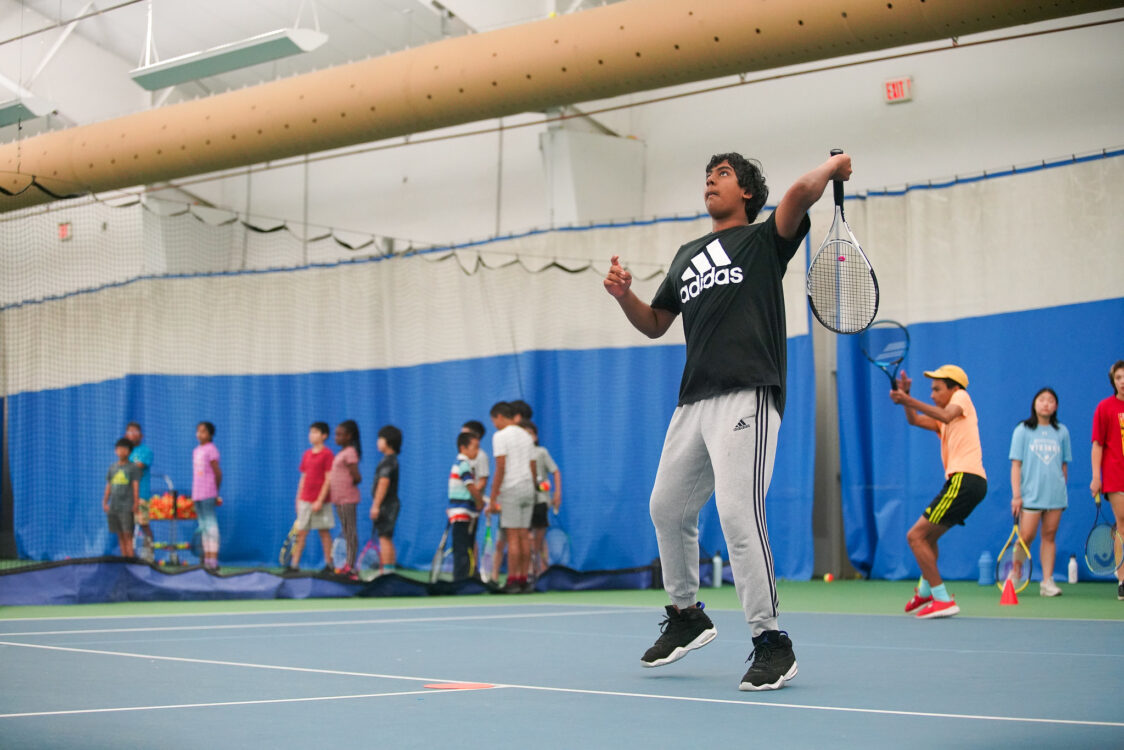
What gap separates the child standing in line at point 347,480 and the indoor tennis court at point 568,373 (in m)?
0.04

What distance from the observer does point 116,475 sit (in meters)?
13.7

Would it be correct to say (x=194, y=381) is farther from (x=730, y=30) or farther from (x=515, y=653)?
(x=515, y=653)

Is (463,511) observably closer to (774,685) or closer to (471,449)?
(471,449)

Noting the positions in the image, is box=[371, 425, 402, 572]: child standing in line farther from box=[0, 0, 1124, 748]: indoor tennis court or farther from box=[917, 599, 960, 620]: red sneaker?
box=[917, 599, 960, 620]: red sneaker

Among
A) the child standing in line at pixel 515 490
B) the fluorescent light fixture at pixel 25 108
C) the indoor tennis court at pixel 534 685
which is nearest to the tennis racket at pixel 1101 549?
the indoor tennis court at pixel 534 685

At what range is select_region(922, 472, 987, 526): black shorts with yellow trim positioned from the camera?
23.6ft

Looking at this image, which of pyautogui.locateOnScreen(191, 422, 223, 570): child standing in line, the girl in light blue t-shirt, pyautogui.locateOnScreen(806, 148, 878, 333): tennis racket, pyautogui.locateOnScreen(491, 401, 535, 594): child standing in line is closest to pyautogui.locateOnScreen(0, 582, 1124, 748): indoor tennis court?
pyautogui.locateOnScreen(806, 148, 878, 333): tennis racket

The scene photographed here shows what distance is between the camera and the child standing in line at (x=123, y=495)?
13633 millimetres

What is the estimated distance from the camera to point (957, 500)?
283 inches

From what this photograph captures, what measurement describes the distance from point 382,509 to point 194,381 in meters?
5.09

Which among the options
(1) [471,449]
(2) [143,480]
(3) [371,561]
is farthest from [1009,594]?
(2) [143,480]

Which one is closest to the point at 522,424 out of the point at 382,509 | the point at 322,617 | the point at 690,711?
the point at 382,509

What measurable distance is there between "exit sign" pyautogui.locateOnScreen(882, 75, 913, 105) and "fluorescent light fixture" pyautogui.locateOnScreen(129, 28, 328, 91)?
566cm

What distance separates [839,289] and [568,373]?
7.67m
